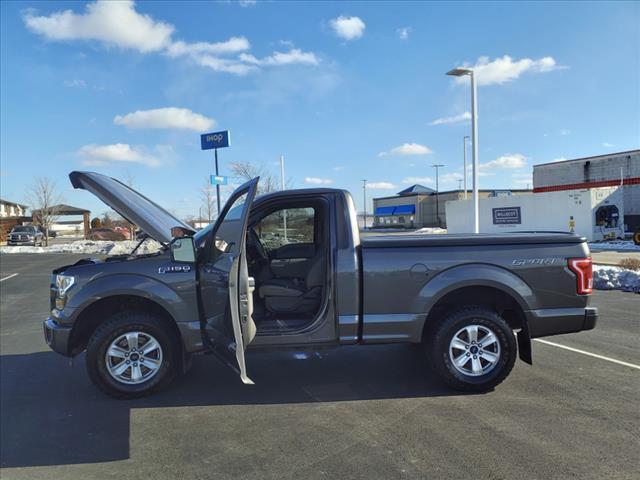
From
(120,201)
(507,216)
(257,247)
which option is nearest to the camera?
(120,201)

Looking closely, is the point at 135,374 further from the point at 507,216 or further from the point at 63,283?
the point at 507,216

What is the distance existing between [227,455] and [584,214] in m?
27.7

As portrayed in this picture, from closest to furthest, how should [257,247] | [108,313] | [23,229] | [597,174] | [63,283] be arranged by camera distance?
1. [63,283]
2. [108,313]
3. [257,247]
4. [23,229]
5. [597,174]

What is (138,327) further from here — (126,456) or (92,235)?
(92,235)

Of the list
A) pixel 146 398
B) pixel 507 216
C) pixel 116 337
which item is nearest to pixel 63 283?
pixel 116 337

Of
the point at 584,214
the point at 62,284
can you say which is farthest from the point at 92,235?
the point at 62,284

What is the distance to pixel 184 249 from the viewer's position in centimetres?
427

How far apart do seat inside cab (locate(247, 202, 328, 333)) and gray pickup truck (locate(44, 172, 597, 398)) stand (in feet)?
0.36

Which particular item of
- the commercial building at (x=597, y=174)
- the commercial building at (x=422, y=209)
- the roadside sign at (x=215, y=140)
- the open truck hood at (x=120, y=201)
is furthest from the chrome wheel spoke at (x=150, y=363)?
the commercial building at (x=422, y=209)

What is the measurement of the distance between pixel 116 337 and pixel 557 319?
4104mm

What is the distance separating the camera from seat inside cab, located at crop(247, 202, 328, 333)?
4.64 meters

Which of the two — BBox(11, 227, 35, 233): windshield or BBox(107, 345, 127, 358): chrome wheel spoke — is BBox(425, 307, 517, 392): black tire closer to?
BBox(107, 345, 127, 358): chrome wheel spoke

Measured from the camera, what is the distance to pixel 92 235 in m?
39.7

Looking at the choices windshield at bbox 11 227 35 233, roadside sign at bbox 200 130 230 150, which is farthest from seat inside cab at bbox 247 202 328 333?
windshield at bbox 11 227 35 233
